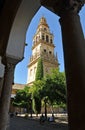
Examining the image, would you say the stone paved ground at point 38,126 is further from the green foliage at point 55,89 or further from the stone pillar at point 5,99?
the stone pillar at point 5,99

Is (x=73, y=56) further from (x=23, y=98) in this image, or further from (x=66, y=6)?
(x=23, y=98)

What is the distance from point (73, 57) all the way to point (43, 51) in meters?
50.0

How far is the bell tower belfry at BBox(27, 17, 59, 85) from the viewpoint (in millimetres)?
51219

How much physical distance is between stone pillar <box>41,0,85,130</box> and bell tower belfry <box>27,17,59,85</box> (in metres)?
47.3

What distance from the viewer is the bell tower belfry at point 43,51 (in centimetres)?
5122

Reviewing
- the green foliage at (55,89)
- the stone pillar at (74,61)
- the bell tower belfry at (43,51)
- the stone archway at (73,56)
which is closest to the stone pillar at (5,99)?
the stone archway at (73,56)

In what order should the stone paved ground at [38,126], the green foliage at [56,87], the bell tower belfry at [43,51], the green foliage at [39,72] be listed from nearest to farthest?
the stone paved ground at [38,126] → the green foliage at [56,87] → the green foliage at [39,72] → the bell tower belfry at [43,51]

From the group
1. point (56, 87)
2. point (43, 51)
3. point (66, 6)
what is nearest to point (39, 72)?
point (43, 51)

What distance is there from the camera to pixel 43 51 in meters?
52.2

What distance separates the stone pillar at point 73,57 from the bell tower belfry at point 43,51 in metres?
47.3

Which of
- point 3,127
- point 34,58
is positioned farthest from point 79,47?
point 34,58

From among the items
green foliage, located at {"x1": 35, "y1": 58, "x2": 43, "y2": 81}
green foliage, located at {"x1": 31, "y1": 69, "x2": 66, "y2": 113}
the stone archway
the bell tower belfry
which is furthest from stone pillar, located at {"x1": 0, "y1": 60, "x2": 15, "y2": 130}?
the bell tower belfry

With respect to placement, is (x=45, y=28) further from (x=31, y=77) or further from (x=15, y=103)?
(x=15, y=103)

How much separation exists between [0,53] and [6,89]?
1.59m
